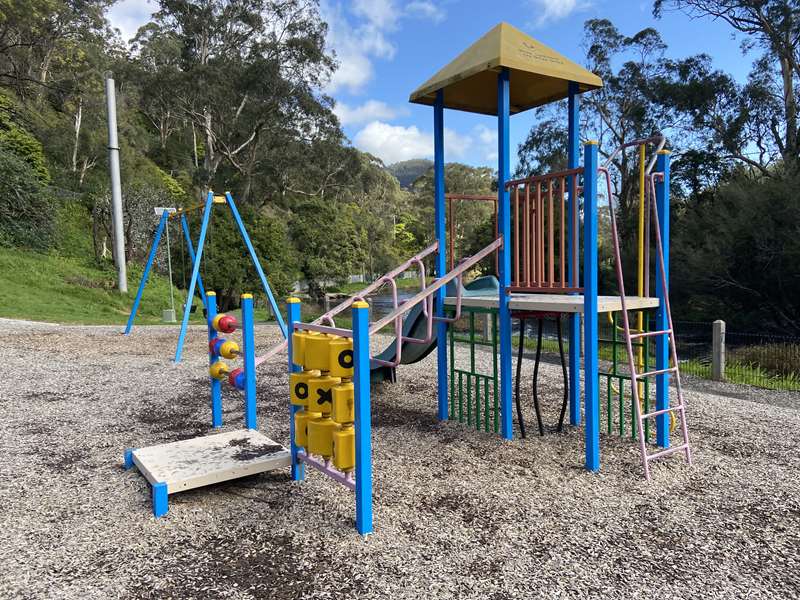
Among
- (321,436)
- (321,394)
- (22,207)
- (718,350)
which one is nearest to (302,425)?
(321,436)

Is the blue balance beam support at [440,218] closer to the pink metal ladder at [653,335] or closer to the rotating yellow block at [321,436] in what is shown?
the pink metal ladder at [653,335]

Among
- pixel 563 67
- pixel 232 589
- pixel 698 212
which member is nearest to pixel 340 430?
pixel 232 589

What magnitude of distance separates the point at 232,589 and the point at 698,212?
2378 centimetres

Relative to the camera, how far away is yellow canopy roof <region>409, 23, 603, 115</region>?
4.42 m

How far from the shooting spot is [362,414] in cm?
312

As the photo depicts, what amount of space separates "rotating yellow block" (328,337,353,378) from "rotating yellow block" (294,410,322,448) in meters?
0.43

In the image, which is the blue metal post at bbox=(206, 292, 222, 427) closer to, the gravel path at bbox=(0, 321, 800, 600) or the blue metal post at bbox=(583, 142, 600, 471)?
the gravel path at bbox=(0, 321, 800, 600)

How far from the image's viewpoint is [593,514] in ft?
11.3

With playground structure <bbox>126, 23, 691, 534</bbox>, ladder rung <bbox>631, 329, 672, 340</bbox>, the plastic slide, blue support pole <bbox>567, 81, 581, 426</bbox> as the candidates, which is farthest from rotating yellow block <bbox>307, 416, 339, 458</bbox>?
blue support pole <bbox>567, 81, 581, 426</bbox>

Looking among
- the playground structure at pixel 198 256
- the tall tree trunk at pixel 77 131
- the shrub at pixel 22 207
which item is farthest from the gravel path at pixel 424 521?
the tall tree trunk at pixel 77 131

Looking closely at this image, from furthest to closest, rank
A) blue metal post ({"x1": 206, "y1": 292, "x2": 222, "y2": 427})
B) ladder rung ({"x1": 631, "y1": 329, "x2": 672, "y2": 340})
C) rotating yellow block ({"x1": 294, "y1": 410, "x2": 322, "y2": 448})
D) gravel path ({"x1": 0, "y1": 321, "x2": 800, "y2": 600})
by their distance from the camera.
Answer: blue metal post ({"x1": 206, "y1": 292, "x2": 222, "y2": 427}) < ladder rung ({"x1": 631, "y1": 329, "x2": 672, "y2": 340}) < rotating yellow block ({"x1": 294, "y1": 410, "x2": 322, "y2": 448}) < gravel path ({"x1": 0, "y1": 321, "x2": 800, "y2": 600})

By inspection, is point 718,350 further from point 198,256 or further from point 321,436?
point 198,256

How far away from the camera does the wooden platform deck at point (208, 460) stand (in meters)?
3.58

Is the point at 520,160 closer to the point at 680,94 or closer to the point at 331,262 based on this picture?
the point at 680,94
